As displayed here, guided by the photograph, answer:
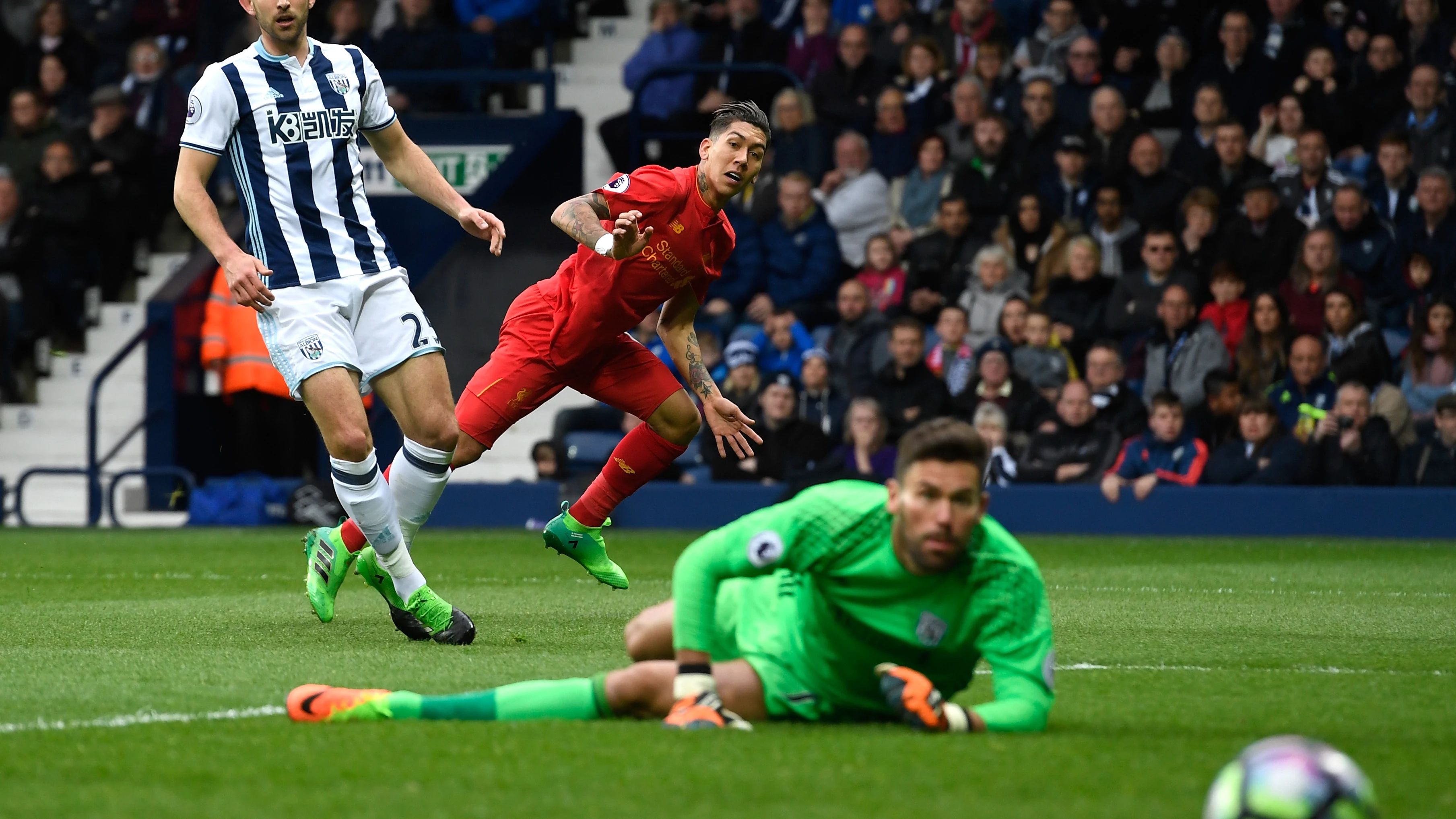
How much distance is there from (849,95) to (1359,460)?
5.01 m

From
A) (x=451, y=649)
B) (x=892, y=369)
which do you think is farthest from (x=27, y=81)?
(x=451, y=649)

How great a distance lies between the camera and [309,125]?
6777mm

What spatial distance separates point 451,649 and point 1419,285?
8959mm

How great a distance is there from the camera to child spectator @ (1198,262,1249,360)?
43.9ft

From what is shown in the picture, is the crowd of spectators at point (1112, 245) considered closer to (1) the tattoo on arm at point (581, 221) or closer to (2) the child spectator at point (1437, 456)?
(2) the child spectator at point (1437, 456)

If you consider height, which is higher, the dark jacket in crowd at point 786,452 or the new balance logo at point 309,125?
the new balance logo at point 309,125

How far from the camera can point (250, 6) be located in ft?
22.5

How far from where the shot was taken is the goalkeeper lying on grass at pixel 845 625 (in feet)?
13.8

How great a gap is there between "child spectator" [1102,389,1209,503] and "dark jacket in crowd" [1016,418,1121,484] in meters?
0.09

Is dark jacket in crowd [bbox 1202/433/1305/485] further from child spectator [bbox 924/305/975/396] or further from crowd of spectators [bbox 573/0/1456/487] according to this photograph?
child spectator [bbox 924/305/975/396]

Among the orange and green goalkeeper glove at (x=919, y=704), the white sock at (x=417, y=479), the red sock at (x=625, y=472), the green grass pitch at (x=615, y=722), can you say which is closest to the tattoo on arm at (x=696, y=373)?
the red sock at (x=625, y=472)

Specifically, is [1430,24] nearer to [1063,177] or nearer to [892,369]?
[1063,177]

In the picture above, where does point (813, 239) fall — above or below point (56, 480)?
above

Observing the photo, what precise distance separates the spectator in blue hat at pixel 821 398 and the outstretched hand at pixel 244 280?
25.3 ft
